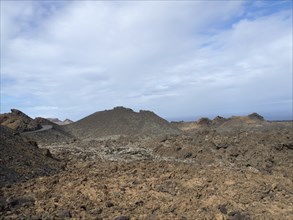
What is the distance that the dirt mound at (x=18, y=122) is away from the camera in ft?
112

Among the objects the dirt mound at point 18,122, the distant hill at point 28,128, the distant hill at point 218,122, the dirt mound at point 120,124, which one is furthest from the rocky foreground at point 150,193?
the distant hill at point 218,122

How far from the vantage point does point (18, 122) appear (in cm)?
3481

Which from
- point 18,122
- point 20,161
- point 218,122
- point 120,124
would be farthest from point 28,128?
point 218,122

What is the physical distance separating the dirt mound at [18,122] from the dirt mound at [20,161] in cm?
1831

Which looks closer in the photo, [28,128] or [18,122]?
[28,128]

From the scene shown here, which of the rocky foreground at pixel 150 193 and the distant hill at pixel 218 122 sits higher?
the distant hill at pixel 218 122

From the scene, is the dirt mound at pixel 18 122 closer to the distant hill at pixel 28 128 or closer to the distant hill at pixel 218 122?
the distant hill at pixel 28 128

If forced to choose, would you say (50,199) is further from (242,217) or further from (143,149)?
(143,149)

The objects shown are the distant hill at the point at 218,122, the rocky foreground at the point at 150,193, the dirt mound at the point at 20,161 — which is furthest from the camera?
the distant hill at the point at 218,122

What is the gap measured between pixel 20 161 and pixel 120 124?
80.8 ft

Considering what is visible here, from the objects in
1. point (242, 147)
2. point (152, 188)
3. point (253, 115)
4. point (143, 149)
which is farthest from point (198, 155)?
point (253, 115)

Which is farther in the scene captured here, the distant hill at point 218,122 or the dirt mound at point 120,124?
the distant hill at point 218,122

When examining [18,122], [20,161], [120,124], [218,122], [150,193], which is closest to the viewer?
[150,193]

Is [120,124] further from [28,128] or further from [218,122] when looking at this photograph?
[218,122]
